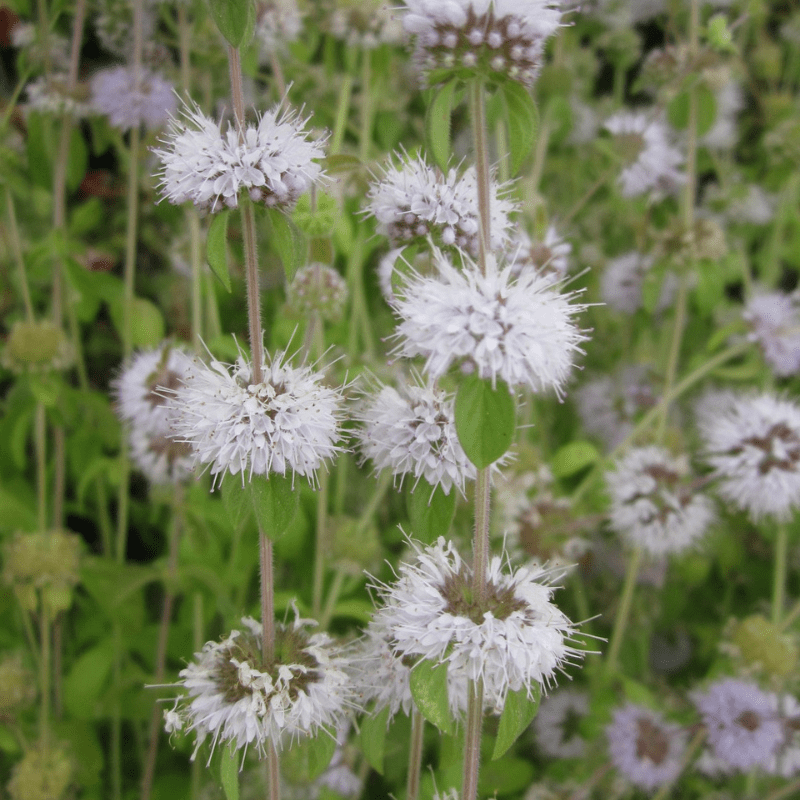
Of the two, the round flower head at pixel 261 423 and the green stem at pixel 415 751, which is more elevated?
the round flower head at pixel 261 423

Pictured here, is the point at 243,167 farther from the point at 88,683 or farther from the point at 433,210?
the point at 88,683

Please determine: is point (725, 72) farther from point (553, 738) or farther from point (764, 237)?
point (553, 738)

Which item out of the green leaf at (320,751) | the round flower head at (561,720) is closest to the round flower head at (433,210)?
the green leaf at (320,751)

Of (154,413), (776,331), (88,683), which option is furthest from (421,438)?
(776,331)

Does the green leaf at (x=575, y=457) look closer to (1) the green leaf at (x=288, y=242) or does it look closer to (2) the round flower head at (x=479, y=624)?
(2) the round flower head at (x=479, y=624)

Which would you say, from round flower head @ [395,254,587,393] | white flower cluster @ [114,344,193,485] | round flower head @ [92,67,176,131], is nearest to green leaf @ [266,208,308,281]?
round flower head @ [395,254,587,393]

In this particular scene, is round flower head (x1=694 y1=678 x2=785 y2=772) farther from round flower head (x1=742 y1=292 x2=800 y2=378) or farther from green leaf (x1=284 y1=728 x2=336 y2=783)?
green leaf (x1=284 y1=728 x2=336 y2=783)
